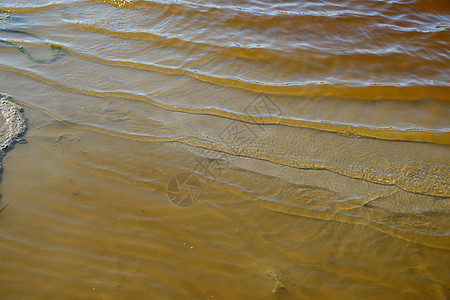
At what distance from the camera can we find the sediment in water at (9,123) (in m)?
3.23

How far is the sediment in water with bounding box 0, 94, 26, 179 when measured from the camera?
10.6 ft

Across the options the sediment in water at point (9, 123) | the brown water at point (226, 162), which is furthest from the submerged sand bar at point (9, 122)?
the brown water at point (226, 162)

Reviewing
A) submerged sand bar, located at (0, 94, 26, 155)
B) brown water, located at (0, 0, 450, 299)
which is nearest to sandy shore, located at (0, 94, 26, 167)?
submerged sand bar, located at (0, 94, 26, 155)

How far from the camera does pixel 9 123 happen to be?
3.45 metres

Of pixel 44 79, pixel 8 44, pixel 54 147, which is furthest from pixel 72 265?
pixel 8 44

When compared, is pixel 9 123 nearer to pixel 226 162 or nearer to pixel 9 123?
pixel 9 123

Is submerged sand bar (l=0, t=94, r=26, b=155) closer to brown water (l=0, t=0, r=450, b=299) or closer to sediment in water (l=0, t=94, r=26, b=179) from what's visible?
sediment in water (l=0, t=94, r=26, b=179)

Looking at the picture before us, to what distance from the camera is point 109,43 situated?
5.40 m

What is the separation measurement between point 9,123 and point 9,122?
0.02m

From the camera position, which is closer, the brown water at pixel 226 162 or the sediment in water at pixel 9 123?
the brown water at pixel 226 162

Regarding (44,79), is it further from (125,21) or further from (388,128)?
(388,128)

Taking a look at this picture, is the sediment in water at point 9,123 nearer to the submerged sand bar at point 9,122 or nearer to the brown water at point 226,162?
the submerged sand bar at point 9,122

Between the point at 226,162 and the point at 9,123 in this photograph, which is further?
the point at 9,123

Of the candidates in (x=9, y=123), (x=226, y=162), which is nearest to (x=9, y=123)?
(x=9, y=123)
